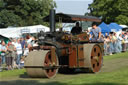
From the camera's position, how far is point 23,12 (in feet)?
160

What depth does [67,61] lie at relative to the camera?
10664 millimetres

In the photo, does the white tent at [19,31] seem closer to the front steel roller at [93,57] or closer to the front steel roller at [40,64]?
the front steel roller at [93,57]

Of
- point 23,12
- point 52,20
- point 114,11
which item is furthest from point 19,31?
point 114,11

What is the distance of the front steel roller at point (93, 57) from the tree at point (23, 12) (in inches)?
1456

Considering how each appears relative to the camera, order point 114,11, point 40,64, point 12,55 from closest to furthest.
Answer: point 40,64
point 12,55
point 114,11

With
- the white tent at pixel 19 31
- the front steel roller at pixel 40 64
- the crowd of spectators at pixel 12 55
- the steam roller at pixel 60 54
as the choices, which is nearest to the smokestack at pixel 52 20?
the steam roller at pixel 60 54

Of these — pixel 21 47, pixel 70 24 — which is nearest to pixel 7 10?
pixel 21 47

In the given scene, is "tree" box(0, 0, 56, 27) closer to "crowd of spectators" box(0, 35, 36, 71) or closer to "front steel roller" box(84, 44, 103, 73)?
"crowd of spectators" box(0, 35, 36, 71)

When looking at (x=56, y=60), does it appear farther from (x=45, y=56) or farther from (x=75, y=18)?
(x=75, y=18)

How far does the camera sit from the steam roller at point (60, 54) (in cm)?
951

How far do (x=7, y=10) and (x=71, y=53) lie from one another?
40814 mm

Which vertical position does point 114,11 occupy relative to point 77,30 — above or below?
above

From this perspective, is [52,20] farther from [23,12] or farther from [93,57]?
[23,12]

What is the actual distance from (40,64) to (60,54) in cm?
124
